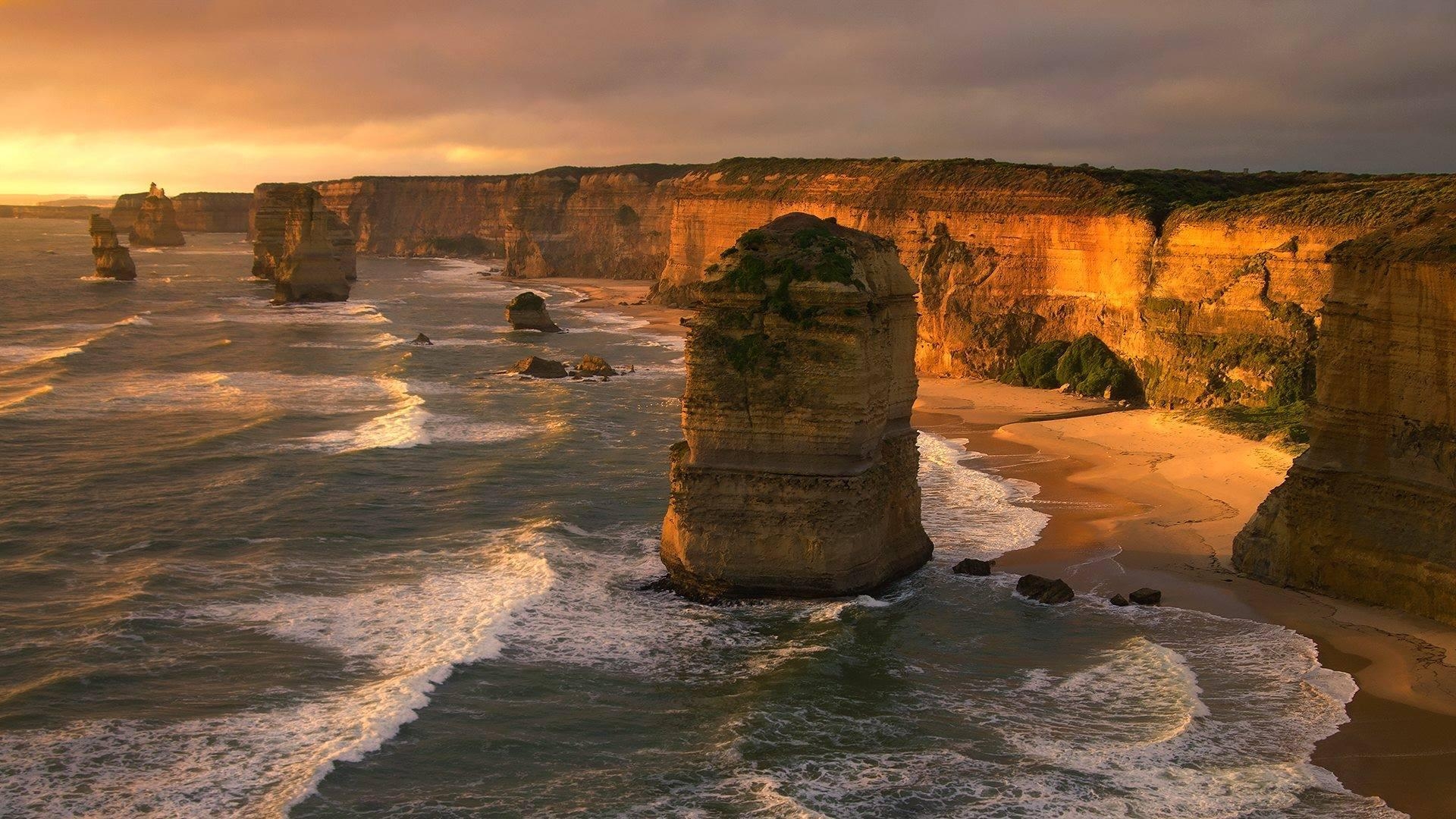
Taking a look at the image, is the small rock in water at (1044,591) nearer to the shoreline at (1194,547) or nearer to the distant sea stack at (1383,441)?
the shoreline at (1194,547)

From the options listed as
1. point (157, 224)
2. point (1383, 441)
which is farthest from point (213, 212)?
point (1383, 441)

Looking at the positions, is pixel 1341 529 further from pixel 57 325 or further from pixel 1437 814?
pixel 57 325

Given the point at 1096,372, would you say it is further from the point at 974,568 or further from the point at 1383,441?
the point at 1383,441

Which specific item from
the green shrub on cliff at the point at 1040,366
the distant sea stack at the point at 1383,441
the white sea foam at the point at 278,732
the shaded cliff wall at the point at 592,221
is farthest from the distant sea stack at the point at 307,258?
the distant sea stack at the point at 1383,441

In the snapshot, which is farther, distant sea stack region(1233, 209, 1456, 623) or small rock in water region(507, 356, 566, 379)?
small rock in water region(507, 356, 566, 379)

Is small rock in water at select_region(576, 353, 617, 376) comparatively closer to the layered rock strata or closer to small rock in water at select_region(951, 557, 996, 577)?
the layered rock strata

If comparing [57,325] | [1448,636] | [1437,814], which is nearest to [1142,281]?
[1448,636]

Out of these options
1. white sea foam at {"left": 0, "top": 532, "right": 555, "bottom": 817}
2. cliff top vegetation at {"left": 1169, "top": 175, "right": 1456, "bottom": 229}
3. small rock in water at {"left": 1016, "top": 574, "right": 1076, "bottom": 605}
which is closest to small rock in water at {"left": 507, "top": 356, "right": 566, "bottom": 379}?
cliff top vegetation at {"left": 1169, "top": 175, "right": 1456, "bottom": 229}
